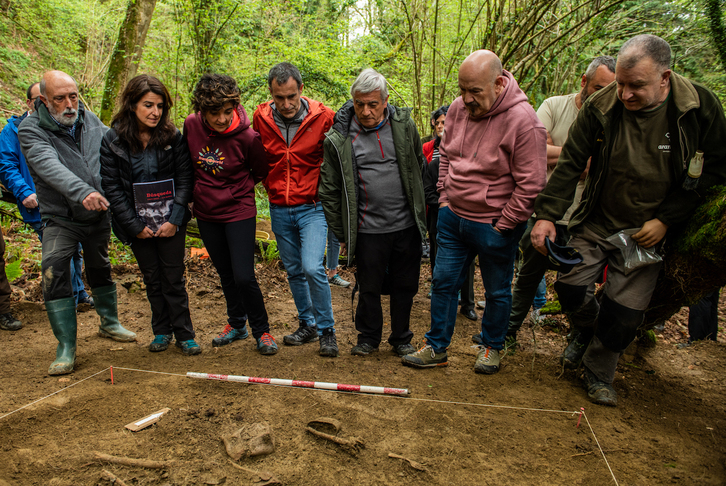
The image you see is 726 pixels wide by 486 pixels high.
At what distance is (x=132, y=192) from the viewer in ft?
11.9

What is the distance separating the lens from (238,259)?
3.75m

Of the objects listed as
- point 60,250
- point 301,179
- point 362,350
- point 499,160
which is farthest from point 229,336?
point 499,160

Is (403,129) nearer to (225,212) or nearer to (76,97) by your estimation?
(225,212)

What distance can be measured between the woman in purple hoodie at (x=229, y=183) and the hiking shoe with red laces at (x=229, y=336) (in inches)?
15.5

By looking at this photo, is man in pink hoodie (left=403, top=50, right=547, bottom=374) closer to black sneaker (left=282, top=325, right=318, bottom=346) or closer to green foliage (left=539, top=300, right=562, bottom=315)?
black sneaker (left=282, top=325, right=318, bottom=346)

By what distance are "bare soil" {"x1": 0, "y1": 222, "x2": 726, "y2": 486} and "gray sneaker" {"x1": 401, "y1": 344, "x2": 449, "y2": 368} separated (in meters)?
0.07

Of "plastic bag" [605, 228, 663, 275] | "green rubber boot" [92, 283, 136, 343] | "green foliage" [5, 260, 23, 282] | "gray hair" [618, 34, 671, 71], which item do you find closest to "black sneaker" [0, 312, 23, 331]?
"green foliage" [5, 260, 23, 282]

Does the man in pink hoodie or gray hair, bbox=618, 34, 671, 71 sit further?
the man in pink hoodie

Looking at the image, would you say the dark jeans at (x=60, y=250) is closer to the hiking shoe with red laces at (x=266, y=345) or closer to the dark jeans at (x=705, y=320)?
the hiking shoe with red laces at (x=266, y=345)

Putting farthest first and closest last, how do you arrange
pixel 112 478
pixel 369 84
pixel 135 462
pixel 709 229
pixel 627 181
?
pixel 369 84 → pixel 627 181 → pixel 709 229 → pixel 135 462 → pixel 112 478

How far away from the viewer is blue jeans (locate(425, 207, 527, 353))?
3250mm

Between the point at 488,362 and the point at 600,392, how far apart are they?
0.79 metres

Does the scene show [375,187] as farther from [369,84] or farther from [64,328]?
[64,328]

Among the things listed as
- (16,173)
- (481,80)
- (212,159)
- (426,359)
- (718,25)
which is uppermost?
(718,25)
